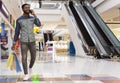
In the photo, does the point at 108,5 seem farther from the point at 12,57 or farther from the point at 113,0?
the point at 12,57

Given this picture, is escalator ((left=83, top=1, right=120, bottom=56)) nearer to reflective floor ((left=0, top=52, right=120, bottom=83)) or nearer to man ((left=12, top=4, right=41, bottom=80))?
reflective floor ((left=0, top=52, right=120, bottom=83))

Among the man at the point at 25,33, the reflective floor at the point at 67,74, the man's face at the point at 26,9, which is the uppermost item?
the man's face at the point at 26,9

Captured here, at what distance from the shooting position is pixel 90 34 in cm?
1563

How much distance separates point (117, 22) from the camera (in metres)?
29.1

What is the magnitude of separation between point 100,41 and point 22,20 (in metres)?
9.52

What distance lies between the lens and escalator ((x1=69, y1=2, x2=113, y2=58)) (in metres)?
14.2

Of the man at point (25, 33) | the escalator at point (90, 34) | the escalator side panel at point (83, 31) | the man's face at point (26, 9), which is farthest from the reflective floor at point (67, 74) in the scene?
the escalator side panel at point (83, 31)

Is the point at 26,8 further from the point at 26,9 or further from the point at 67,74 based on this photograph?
the point at 67,74

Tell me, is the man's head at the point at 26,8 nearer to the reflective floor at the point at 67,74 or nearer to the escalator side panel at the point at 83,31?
the reflective floor at the point at 67,74

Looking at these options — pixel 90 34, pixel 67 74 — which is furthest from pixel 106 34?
pixel 67 74

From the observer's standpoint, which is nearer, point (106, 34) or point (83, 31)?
point (106, 34)

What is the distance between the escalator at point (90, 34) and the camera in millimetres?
14233

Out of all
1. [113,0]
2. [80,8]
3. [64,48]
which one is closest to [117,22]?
[64,48]

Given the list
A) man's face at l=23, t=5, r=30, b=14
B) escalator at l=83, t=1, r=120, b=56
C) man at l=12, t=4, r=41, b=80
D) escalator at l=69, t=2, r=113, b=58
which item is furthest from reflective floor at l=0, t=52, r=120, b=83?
escalator at l=83, t=1, r=120, b=56
